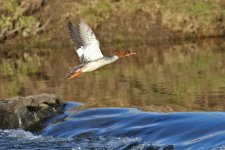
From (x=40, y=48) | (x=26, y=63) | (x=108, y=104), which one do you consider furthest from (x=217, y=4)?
(x=108, y=104)

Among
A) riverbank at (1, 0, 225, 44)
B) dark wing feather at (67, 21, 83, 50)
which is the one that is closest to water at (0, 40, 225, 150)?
dark wing feather at (67, 21, 83, 50)

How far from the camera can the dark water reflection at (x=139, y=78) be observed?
16.8 meters

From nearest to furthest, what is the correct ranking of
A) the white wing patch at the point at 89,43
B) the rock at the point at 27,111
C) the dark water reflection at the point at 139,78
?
1. the white wing patch at the point at 89,43
2. the rock at the point at 27,111
3. the dark water reflection at the point at 139,78

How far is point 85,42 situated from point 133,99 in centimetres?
364

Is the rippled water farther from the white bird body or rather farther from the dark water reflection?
the white bird body

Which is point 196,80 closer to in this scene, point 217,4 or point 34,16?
point 217,4

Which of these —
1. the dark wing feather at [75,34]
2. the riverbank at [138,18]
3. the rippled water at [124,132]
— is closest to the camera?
the rippled water at [124,132]

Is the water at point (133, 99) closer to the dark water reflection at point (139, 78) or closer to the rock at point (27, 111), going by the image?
the dark water reflection at point (139, 78)

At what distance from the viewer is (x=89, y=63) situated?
1396 centimetres

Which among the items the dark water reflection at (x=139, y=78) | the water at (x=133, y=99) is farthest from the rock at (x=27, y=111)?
the dark water reflection at (x=139, y=78)

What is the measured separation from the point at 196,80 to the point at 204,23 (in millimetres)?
12412

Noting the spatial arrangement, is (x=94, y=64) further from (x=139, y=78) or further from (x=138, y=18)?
(x=138, y=18)

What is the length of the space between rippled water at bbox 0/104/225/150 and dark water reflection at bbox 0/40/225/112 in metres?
0.91

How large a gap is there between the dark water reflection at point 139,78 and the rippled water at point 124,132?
91cm
